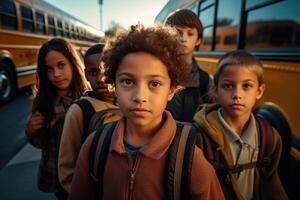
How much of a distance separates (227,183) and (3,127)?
4.97 meters

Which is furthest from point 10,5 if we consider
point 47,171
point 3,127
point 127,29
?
point 127,29

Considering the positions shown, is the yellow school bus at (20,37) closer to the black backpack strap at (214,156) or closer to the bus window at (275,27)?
the bus window at (275,27)

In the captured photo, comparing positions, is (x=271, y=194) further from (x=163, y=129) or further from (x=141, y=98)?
(x=141, y=98)

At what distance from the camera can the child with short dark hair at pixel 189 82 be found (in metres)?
2.05

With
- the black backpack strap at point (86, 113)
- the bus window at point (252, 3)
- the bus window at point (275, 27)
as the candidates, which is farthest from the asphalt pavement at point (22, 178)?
the bus window at point (252, 3)

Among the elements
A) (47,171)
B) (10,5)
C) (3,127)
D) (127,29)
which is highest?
(10,5)

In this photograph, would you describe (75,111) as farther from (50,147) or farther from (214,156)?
(214,156)

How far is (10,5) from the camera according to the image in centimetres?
760

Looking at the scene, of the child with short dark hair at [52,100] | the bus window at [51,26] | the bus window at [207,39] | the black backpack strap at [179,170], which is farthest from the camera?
the bus window at [51,26]

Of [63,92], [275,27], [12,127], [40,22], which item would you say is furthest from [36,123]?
[40,22]

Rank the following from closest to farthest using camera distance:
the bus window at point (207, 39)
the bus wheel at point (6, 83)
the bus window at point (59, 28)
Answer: the bus window at point (207, 39), the bus wheel at point (6, 83), the bus window at point (59, 28)

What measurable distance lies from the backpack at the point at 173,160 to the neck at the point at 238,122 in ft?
1.75

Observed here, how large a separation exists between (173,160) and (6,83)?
24.5 ft

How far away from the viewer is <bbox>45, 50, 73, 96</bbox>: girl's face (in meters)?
1.99
